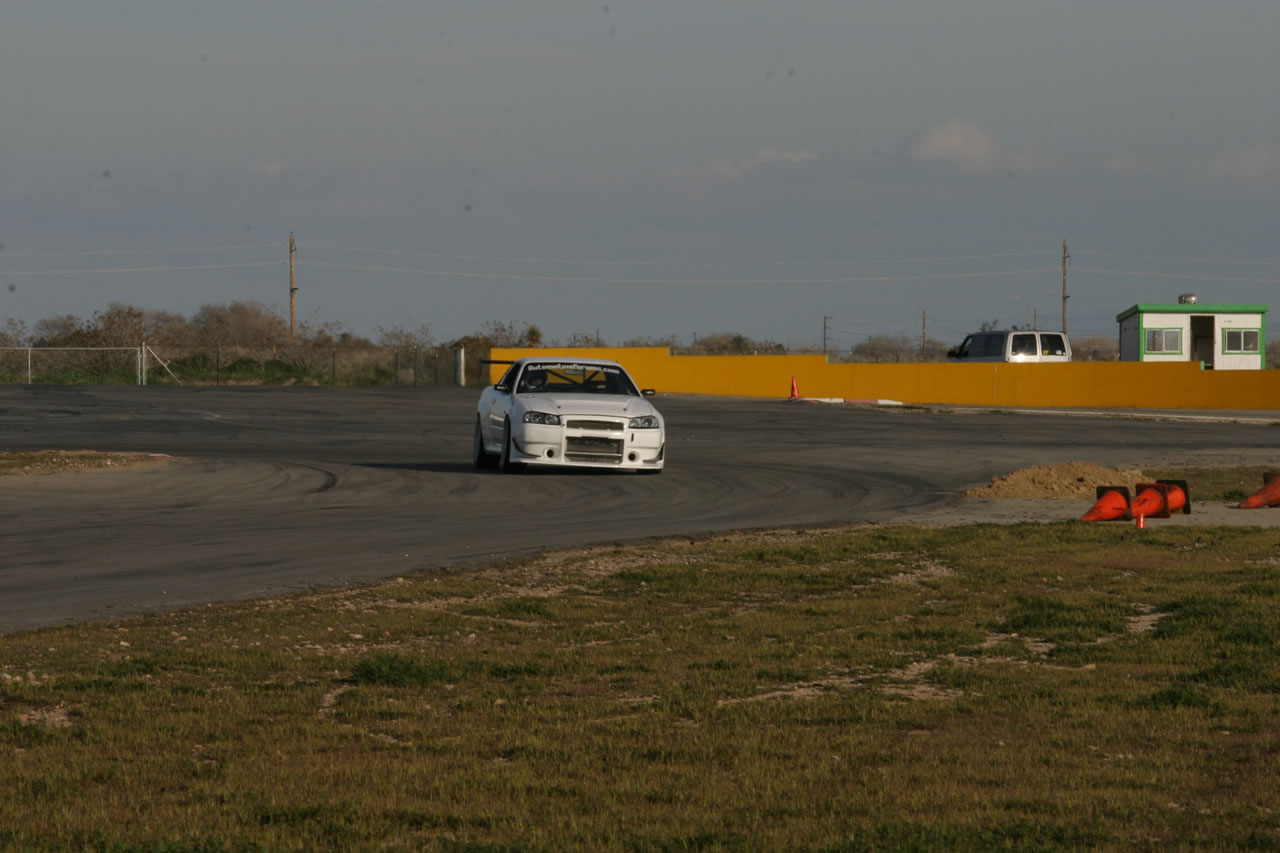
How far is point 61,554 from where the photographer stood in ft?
41.9

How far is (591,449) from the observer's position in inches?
809

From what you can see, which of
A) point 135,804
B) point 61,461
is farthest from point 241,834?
point 61,461

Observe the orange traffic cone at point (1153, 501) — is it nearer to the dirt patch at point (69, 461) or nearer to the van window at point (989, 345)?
the dirt patch at point (69, 461)

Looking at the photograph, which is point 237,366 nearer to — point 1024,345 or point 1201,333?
point 1024,345

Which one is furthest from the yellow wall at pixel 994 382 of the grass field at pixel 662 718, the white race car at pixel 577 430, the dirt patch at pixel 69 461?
the grass field at pixel 662 718

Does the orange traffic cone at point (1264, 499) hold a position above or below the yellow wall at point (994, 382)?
below

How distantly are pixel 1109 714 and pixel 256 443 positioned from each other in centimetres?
2421

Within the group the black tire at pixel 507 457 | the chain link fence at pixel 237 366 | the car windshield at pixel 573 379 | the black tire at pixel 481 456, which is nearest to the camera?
the black tire at pixel 507 457

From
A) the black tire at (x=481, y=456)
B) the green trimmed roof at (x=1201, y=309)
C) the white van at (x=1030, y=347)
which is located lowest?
the black tire at (x=481, y=456)

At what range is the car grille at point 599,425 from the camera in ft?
67.2

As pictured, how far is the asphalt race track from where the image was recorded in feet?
39.7

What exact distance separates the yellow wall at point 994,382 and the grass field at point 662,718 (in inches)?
1488

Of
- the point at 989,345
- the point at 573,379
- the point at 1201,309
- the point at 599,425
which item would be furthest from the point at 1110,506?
the point at 1201,309


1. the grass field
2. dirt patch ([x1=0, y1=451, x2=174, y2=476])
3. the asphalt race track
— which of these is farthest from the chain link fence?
the grass field
